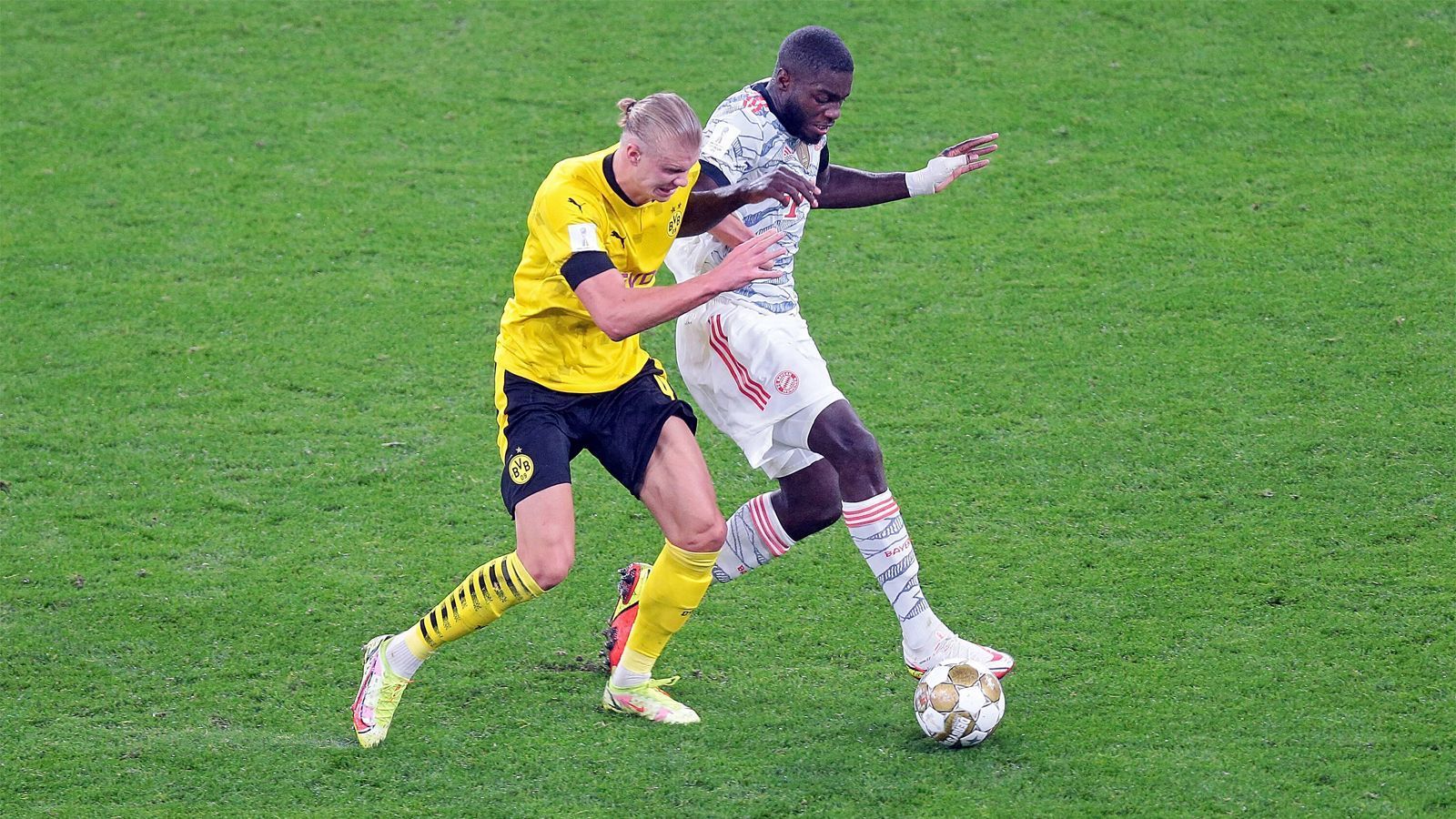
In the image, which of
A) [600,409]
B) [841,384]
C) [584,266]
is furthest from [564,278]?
[841,384]

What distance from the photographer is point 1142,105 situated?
918 centimetres

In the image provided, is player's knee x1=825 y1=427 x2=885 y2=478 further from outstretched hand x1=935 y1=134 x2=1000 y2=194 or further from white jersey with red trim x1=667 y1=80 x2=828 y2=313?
outstretched hand x1=935 y1=134 x2=1000 y2=194

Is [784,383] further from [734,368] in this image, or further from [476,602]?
[476,602]

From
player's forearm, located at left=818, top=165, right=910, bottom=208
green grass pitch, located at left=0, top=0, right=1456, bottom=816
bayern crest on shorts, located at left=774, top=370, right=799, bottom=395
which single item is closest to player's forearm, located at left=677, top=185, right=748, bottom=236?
bayern crest on shorts, located at left=774, top=370, right=799, bottom=395

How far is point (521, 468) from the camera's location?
15.3ft

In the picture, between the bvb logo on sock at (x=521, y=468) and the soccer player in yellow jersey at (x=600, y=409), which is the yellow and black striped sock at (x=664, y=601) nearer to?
the soccer player in yellow jersey at (x=600, y=409)

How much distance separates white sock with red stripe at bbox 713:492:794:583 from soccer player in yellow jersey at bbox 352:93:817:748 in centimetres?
39

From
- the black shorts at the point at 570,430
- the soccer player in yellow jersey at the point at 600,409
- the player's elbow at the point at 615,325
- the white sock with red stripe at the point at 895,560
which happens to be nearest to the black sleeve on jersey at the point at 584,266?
the soccer player in yellow jersey at the point at 600,409

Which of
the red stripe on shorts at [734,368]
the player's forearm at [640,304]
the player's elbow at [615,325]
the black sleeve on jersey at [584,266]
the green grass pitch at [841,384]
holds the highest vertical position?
the black sleeve on jersey at [584,266]

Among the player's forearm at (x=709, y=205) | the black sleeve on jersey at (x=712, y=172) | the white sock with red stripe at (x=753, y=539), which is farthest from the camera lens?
the white sock with red stripe at (x=753, y=539)

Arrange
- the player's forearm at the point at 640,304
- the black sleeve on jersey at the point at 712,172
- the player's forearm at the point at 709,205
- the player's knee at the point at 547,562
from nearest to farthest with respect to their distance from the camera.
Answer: the player's forearm at the point at 640,304 → the player's knee at the point at 547,562 → the player's forearm at the point at 709,205 → the black sleeve on jersey at the point at 712,172

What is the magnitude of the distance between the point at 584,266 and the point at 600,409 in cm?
58

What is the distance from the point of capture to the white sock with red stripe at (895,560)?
4.70m

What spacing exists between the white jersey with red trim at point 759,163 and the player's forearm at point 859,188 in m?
0.26
